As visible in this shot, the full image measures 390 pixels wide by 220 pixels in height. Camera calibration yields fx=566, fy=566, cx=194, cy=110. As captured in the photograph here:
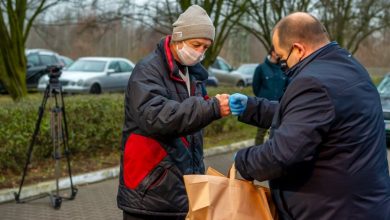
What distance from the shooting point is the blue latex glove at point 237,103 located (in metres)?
2.99

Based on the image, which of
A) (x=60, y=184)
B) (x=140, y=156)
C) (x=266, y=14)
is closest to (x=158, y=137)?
(x=140, y=156)

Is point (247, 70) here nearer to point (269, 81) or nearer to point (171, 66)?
point (269, 81)

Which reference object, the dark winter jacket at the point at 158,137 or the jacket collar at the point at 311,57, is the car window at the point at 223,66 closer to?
the dark winter jacket at the point at 158,137

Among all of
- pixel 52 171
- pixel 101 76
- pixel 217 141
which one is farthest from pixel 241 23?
pixel 52 171

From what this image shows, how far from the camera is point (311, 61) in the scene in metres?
2.53

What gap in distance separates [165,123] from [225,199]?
51cm

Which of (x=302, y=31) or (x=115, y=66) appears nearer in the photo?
(x=302, y=31)

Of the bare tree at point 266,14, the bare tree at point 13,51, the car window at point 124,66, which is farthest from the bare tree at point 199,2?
the car window at point 124,66

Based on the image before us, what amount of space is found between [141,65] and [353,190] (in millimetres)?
1309

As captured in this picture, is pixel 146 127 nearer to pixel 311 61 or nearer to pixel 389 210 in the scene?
pixel 311 61

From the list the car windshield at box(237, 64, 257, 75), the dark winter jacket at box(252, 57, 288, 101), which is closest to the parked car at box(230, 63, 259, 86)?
the car windshield at box(237, 64, 257, 75)

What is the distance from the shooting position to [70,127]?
808 centimetres

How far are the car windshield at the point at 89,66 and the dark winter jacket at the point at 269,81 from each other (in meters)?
12.5

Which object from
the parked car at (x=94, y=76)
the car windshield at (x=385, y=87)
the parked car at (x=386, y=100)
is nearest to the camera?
the parked car at (x=386, y=100)
